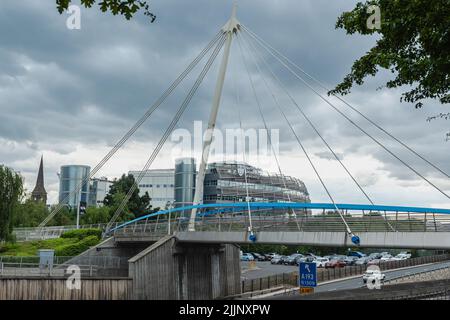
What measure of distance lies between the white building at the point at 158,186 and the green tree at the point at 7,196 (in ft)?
299

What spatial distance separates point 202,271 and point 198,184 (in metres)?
9.43

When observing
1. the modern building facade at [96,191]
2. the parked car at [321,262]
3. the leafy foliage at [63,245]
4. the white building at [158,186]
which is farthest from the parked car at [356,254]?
A: the modern building facade at [96,191]

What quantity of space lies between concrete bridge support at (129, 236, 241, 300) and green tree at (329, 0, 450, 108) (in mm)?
23209

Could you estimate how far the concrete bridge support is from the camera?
34.8m

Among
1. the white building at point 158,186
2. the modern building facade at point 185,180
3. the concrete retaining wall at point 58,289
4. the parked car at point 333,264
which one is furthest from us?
the white building at point 158,186

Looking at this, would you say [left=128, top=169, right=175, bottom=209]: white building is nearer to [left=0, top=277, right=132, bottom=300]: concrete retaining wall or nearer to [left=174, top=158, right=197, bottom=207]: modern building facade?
[left=174, top=158, right=197, bottom=207]: modern building facade

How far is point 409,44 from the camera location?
14578 mm

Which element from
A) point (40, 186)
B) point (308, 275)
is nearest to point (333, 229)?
point (308, 275)

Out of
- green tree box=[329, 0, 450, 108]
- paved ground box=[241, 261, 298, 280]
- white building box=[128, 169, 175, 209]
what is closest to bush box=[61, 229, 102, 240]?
paved ground box=[241, 261, 298, 280]

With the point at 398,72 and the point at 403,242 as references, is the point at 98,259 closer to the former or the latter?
the point at 403,242

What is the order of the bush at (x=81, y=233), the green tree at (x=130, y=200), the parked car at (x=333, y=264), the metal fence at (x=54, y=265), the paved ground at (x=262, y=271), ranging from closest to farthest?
the metal fence at (x=54, y=265) → the bush at (x=81, y=233) → the paved ground at (x=262, y=271) → the parked car at (x=333, y=264) → the green tree at (x=130, y=200)

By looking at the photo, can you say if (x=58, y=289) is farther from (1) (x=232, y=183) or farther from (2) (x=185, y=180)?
(2) (x=185, y=180)

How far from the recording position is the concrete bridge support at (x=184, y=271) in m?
34.8

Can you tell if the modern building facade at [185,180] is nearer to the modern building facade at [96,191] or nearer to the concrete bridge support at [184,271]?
the modern building facade at [96,191]
